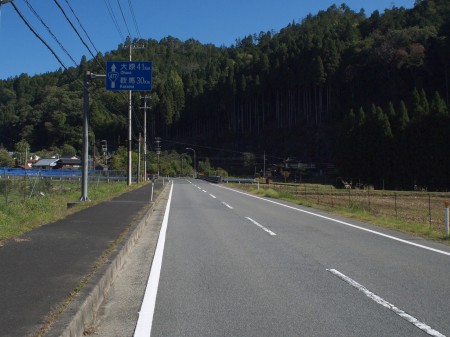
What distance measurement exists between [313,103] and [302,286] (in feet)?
318

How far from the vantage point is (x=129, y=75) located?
2061cm

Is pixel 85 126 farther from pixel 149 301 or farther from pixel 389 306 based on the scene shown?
pixel 389 306

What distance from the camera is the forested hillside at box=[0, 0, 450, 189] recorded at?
58.5 metres

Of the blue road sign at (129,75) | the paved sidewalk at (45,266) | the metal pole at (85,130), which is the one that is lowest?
the paved sidewalk at (45,266)

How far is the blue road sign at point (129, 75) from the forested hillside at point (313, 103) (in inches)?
740

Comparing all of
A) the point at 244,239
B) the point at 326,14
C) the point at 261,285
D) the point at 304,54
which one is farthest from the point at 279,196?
the point at 326,14

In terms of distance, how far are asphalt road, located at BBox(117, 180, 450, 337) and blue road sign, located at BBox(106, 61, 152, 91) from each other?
10.8 meters

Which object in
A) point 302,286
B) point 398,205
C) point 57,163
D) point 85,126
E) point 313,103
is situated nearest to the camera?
point 302,286

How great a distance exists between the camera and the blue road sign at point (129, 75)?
2033cm

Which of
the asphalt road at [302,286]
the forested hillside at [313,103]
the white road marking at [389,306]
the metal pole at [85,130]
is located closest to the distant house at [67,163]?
the forested hillside at [313,103]

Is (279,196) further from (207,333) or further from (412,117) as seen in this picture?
(412,117)

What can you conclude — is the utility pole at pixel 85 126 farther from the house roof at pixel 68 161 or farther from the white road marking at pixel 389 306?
the house roof at pixel 68 161

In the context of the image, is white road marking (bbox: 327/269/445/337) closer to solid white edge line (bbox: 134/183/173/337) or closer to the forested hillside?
solid white edge line (bbox: 134/183/173/337)

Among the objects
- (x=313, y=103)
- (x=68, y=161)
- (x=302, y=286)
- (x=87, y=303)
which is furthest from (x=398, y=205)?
(x=68, y=161)
